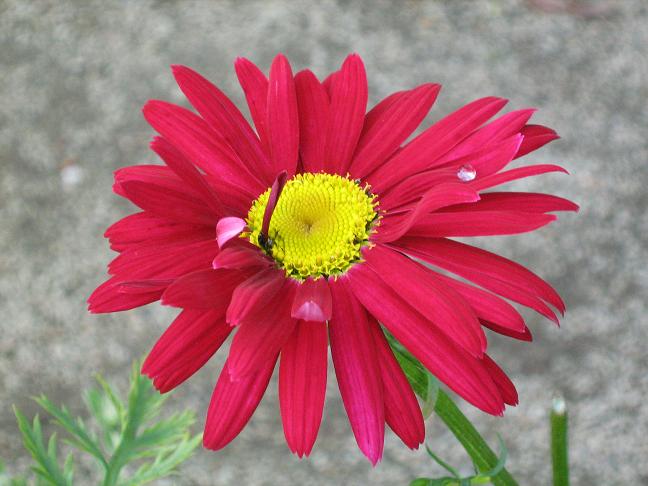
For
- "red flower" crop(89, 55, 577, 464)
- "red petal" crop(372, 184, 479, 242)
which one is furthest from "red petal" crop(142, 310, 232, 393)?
"red petal" crop(372, 184, 479, 242)

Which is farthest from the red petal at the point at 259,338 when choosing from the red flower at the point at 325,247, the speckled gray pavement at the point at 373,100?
the speckled gray pavement at the point at 373,100

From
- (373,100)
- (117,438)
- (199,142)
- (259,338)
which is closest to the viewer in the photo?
(259,338)

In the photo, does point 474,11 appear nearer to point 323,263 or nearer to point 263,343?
point 323,263

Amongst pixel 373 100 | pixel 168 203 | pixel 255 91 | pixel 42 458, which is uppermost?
pixel 373 100

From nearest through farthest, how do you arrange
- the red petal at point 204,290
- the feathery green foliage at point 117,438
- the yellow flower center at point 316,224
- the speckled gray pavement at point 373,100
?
the red petal at point 204,290
the yellow flower center at point 316,224
the feathery green foliage at point 117,438
the speckled gray pavement at point 373,100

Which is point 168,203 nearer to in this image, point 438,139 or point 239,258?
point 239,258

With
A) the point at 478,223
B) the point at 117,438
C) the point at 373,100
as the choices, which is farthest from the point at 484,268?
the point at 373,100

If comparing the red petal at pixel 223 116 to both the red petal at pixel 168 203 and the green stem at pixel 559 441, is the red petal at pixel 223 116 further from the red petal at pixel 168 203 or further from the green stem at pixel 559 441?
the green stem at pixel 559 441

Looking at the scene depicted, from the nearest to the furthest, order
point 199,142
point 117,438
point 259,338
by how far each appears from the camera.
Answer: point 259,338, point 199,142, point 117,438
